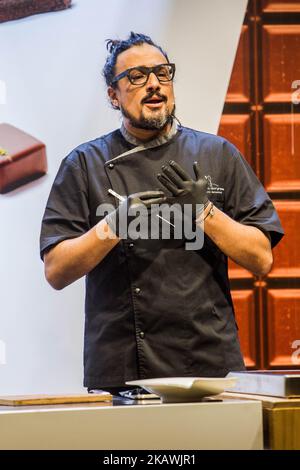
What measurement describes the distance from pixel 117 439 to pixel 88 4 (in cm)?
220

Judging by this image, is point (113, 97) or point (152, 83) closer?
point (152, 83)

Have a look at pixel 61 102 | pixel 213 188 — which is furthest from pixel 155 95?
pixel 61 102

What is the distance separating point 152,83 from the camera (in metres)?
2.40

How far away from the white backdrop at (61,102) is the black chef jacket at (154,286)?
Answer: 2.04 ft

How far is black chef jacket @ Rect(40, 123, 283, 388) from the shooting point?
222cm

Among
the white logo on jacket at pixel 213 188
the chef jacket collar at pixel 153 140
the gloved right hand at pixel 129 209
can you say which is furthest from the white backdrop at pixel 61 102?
the gloved right hand at pixel 129 209

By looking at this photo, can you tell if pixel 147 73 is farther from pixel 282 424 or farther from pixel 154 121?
pixel 282 424

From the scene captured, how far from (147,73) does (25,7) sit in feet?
2.68

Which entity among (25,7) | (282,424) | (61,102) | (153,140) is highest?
(25,7)

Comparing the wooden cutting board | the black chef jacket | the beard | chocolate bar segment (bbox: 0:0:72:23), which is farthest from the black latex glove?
chocolate bar segment (bbox: 0:0:72:23)

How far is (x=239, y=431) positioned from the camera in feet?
3.94

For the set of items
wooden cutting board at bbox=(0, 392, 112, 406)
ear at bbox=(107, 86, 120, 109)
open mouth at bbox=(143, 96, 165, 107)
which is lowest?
wooden cutting board at bbox=(0, 392, 112, 406)

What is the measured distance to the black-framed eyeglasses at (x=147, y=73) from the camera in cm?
242

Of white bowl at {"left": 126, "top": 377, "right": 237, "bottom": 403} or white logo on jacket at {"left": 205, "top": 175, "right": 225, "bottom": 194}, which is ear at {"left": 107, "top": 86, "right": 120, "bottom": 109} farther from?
white bowl at {"left": 126, "top": 377, "right": 237, "bottom": 403}
